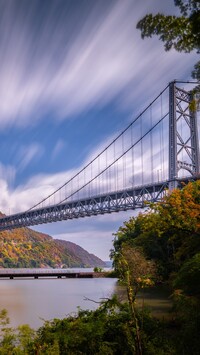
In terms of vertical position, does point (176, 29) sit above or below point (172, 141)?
below

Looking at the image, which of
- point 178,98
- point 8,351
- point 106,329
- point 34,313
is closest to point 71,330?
point 106,329

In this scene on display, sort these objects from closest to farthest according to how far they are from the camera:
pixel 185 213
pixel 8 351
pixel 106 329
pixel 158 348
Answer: pixel 8 351 → pixel 158 348 → pixel 106 329 → pixel 185 213

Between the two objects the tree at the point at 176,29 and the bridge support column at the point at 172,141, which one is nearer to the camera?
the tree at the point at 176,29

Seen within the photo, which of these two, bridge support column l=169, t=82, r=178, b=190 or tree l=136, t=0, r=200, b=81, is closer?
tree l=136, t=0, r=200, b=81

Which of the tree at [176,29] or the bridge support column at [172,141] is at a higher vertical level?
the bridge support column at [172,141]

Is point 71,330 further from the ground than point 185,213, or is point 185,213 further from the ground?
point 185,213

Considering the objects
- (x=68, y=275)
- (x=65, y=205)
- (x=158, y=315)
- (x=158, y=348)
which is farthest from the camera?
(x=65, y=205)

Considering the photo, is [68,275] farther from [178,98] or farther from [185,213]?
[185,213]

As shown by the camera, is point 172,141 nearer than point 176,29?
No

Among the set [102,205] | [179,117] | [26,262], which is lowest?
[26,262]

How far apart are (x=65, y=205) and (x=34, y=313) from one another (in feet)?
222

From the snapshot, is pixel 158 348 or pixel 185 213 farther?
pixel 185 213

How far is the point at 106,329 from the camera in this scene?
38.8ft

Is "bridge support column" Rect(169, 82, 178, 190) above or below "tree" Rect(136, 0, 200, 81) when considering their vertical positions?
above
